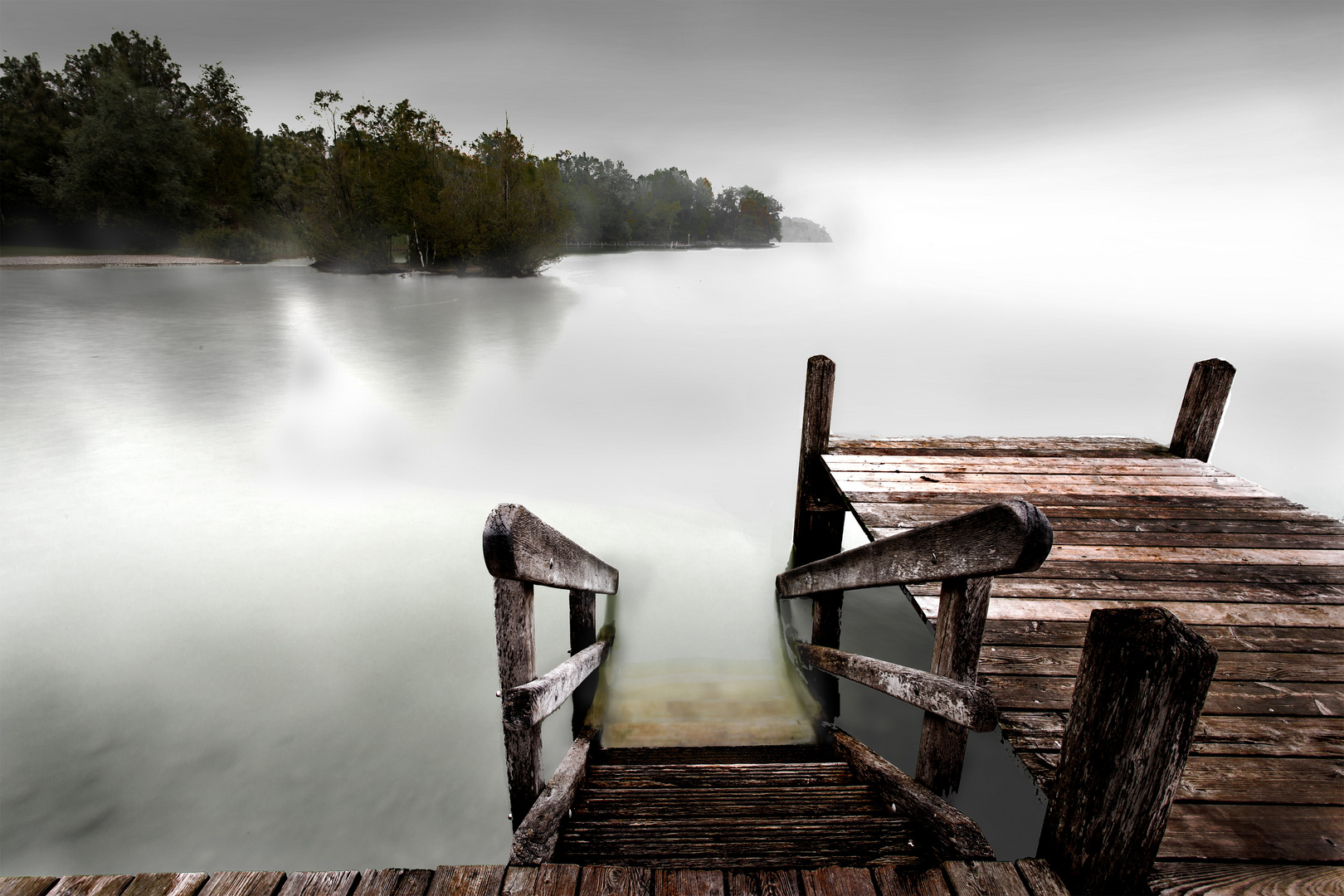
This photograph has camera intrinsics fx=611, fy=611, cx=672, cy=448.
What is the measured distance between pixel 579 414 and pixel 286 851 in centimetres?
1008

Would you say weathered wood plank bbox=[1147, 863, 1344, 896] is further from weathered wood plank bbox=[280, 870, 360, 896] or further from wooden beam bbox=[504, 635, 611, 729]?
weathered wood plank bbox=[280, 870, 360, 896]

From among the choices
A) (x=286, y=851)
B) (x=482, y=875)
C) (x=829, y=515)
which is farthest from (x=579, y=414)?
(x=482, y=875)

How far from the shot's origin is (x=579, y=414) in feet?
42.8

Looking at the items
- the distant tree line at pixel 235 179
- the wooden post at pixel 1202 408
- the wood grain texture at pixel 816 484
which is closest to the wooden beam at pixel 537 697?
the wood grain texture at pixel 816 484

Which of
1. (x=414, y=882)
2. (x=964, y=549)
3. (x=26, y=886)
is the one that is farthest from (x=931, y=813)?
(x=26, y=886)

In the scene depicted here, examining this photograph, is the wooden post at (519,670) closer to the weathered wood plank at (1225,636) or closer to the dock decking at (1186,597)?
the dock decking at (1186,597)

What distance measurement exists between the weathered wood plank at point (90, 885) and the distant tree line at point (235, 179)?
124 ft

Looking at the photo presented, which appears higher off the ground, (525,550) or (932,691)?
(525,550)

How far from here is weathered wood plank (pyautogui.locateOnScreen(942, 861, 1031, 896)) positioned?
57.8 inches

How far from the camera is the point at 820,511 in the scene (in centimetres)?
584

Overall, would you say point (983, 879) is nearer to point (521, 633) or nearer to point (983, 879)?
point (983, 879)

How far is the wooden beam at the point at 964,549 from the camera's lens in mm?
1550

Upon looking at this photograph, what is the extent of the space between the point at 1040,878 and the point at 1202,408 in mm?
5167

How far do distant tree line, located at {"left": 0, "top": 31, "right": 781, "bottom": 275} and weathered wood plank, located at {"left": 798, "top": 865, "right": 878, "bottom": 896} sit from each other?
3819 centimetres
